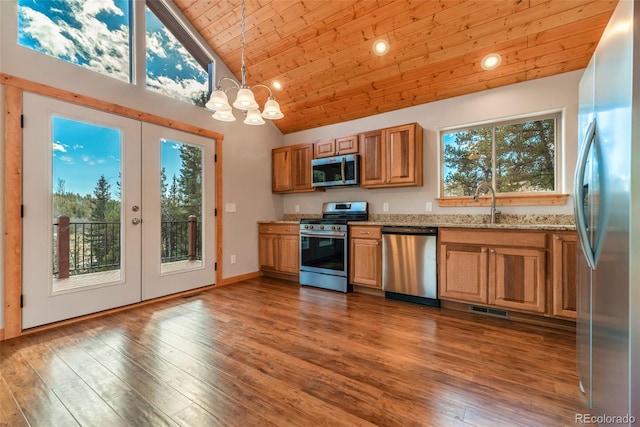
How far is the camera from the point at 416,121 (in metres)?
3.73

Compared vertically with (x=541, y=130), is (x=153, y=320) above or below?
below

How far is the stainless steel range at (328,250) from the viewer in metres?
3.65

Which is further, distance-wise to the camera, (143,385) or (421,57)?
(421,57)

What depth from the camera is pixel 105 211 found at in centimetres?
286

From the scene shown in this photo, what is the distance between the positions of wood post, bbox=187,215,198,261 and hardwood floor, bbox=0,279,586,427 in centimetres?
97

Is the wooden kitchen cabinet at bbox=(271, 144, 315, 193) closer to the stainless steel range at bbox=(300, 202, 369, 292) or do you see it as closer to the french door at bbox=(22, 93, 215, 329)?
the stainless steel range at bbox=(300, 202, 369, 292)

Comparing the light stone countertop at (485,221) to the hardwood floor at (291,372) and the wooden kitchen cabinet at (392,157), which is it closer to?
the wooden kitchen cabinet at (392,157)

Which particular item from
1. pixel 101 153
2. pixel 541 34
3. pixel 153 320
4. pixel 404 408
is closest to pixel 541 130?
pixel 541 34

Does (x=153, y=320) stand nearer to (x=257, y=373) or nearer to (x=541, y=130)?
(x=257, y=373)

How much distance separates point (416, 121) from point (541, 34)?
57.2 inches

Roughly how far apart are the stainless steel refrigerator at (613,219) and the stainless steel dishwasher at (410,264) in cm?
157

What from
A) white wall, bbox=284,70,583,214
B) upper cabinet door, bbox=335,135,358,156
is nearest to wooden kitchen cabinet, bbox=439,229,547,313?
white wall, bbox=284,70,583,214

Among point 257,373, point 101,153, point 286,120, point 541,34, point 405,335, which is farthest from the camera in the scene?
point 286,120

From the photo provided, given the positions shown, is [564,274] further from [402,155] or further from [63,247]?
[63,247]
